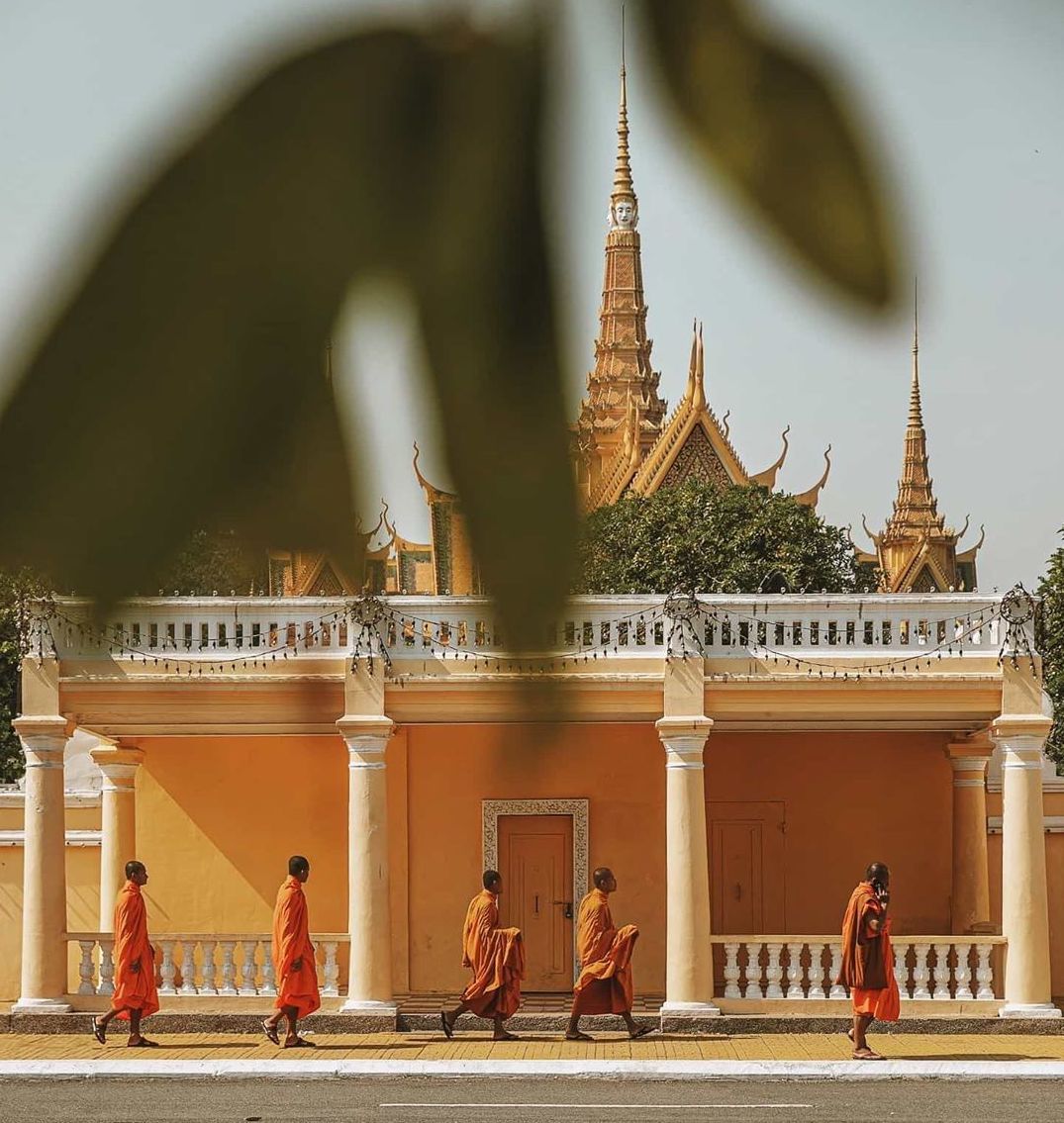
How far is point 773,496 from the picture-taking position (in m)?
1.40

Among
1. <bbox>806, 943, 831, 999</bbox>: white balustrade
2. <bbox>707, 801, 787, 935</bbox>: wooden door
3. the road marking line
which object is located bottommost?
the road marking line

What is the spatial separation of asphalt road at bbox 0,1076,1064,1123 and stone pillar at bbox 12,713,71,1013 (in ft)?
6.27

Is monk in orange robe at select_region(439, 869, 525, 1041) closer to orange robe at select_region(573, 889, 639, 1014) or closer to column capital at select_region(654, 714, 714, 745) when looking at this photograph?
orange robe at select_region(573, 889, 639, 1014)

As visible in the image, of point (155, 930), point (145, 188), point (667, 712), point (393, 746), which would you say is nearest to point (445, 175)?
point (145, 188)

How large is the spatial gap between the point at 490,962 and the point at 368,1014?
1.13 metres

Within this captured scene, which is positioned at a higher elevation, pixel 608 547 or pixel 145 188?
pixel 145 188

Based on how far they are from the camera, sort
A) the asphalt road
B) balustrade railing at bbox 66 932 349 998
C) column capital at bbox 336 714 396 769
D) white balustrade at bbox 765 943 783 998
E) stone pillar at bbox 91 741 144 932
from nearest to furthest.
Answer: the asphalt road
column capital at bbox 336 714 396 769
white balustrade at bbox 765 943 783 998
balustrade railing at bbox 66 932 349 998
stone pillar at bbox 91 741 144 932

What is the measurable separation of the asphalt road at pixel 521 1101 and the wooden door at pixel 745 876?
416cm

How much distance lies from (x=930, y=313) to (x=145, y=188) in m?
0.34

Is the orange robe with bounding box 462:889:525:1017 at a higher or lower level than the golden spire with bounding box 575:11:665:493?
A: lower

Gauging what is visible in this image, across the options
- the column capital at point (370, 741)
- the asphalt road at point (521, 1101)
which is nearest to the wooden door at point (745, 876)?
the column capital at point (370, 741)

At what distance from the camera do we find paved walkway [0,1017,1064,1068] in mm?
13844

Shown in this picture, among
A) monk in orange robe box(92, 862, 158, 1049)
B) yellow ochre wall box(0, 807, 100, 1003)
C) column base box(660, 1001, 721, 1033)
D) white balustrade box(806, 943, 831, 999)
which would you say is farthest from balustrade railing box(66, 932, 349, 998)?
white balustrade box(806, 943, 831, 999)

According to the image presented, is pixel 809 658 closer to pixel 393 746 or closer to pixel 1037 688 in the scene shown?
pixel 1037 688
